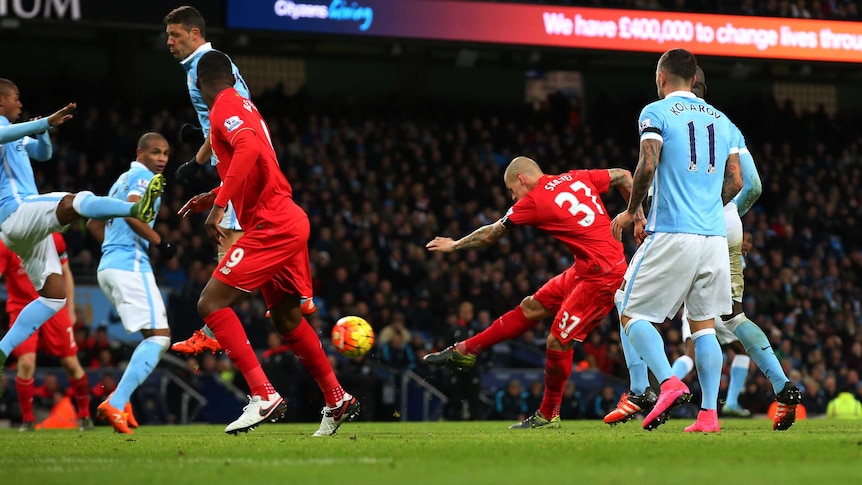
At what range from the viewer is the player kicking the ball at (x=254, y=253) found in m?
7.18

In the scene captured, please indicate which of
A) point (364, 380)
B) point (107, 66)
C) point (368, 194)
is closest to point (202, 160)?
point (364, 380)

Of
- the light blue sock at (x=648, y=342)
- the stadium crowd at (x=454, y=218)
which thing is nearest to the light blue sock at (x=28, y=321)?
the light blue sock at (x=648, y=342)

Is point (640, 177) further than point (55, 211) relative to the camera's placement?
No

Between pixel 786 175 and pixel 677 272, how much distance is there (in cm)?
2145

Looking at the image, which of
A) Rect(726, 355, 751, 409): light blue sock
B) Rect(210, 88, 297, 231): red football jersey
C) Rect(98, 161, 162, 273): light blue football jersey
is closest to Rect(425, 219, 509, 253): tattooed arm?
Rect(210, 88, 297, 231): red football jersey

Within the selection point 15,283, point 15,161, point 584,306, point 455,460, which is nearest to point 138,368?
point 15,161

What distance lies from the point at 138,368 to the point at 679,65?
4.87m

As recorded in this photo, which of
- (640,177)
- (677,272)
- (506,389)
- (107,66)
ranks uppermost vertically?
Answer: (107,66)

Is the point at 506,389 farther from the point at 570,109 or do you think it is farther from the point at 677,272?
the point at 570,109

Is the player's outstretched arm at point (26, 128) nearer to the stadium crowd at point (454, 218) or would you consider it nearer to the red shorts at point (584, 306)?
the red shorts at point (584, 306)

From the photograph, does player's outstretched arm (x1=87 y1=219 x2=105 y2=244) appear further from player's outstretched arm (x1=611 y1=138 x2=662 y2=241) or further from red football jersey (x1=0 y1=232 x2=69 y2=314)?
player's outstretched arm (x1=611 y1=138 x2=662 y2=241)

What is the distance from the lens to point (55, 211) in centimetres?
903

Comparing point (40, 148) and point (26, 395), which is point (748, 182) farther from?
point (26, 395)

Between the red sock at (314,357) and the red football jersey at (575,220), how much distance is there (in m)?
2.39
